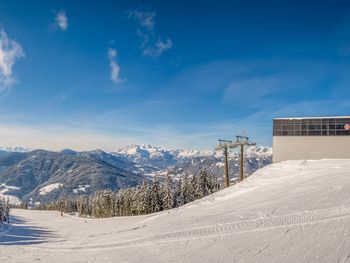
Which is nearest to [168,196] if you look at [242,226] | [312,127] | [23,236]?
[23,236]

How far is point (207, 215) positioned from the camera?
71.5 ft

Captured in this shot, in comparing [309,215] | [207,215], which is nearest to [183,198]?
[207,215]

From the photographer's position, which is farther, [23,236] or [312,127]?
[23,236]

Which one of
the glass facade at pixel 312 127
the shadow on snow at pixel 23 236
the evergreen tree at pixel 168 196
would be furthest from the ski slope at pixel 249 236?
the evergreen tree at pixel 168 196

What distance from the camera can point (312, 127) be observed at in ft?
130

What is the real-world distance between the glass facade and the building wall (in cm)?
51

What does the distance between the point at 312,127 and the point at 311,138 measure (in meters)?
1.31

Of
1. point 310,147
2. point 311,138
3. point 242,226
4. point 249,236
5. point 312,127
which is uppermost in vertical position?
point 312,127

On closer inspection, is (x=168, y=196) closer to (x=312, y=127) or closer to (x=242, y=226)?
(x=312, y=127)

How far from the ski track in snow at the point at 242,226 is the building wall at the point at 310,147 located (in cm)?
2252

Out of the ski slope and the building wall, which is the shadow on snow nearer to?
the ski slope

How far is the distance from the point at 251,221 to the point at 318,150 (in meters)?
24.3

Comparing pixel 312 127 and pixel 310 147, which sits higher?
pixel 312 127

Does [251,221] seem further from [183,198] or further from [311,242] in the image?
[183,198]
